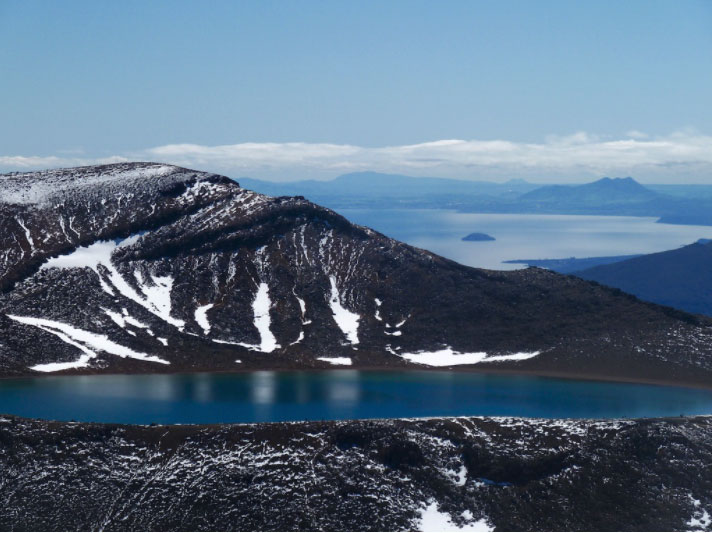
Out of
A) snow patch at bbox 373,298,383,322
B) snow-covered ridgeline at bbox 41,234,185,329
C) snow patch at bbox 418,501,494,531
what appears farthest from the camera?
snow patch at bbox 373,298,383,322

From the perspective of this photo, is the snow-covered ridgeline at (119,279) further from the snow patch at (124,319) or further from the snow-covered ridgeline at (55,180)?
the snow-covered ridgeline at (55,180)

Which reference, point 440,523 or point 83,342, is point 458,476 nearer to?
point 440,523

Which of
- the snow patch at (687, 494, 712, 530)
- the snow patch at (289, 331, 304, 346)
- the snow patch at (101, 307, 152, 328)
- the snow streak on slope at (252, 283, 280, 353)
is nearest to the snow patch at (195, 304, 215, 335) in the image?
the snow streak on slope at (252, 283, 280, 353)

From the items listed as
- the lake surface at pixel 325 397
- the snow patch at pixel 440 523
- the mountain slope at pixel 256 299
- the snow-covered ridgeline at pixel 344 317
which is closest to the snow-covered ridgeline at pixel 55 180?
the mountain slope at pixel 256 299

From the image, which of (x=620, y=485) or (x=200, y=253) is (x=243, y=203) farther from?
(x=620, y=485)

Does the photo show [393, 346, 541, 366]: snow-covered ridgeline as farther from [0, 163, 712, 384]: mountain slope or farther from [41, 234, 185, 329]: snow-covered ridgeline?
[41, 234, 185, 329]: snow-covered ridgeline

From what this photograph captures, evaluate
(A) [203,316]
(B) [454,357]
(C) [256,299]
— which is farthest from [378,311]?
(A) [203,316]
